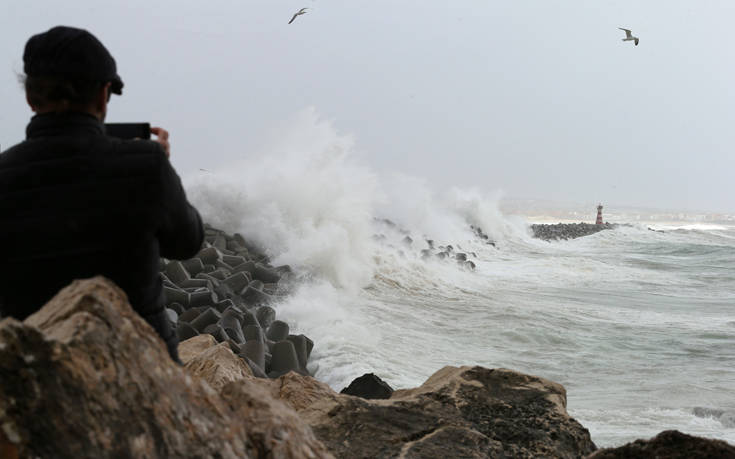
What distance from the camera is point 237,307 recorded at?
7.00 meters

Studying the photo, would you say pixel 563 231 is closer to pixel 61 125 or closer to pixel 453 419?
pixel 453 419

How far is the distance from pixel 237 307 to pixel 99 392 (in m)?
5.82

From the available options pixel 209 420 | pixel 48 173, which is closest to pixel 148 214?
pixel 48 173

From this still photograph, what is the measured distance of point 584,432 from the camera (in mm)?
2803

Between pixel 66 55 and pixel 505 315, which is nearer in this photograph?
pixel 66 55

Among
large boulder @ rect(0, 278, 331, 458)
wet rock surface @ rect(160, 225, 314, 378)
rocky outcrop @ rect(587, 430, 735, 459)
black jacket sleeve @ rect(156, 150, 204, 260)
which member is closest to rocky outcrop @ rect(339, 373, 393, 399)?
wet rock surface @ rect(160, 225, 314, 378)

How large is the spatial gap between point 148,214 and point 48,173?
226 mm

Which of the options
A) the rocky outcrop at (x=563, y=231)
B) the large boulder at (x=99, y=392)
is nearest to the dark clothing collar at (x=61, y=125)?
the large boulder at (x=99, y=392)

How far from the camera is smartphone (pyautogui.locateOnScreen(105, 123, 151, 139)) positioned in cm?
165

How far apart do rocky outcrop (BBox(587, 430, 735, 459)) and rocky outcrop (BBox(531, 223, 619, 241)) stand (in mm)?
26922

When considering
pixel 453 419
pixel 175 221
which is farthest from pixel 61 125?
pixel 453 419

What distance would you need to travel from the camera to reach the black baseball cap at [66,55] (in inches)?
56.3

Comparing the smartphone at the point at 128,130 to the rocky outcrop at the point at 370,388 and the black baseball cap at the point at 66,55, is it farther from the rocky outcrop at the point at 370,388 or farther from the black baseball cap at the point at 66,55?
the rocky outcrop at the point at 370,388

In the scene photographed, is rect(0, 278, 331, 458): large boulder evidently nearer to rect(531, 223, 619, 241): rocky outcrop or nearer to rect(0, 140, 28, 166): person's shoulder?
rect(0, 140, 28, 166): person's shoulder
